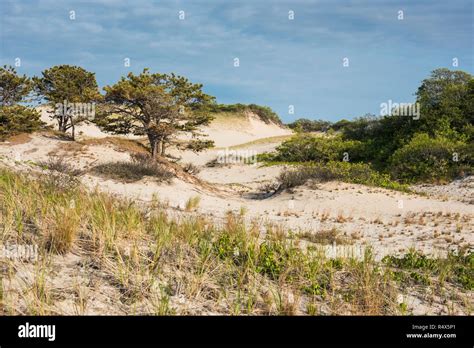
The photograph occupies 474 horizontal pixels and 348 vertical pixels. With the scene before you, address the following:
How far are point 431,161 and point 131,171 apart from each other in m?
18.3

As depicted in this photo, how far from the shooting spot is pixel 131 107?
2597cm

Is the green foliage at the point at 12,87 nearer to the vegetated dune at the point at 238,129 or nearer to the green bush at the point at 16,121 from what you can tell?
the green bush at the point at 16,121

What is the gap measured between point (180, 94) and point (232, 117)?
49.4m

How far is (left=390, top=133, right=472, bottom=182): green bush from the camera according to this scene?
84.8 ft

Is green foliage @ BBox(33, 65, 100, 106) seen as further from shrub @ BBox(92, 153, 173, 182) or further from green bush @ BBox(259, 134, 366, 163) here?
green bush @ BBox(259, 134, 366, 163)

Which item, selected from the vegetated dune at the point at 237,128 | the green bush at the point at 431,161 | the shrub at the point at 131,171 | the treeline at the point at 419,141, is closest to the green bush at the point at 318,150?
the treeline at the point at 419,141

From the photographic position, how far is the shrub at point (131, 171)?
20516mm

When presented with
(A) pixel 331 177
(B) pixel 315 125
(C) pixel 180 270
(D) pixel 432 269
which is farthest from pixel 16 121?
(B) pixel 315 125

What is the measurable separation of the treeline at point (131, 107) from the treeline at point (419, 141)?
11.9 meters

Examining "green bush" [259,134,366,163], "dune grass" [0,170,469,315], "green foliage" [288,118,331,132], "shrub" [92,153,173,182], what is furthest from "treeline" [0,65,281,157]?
"green foliage" [288,118,331,132]
